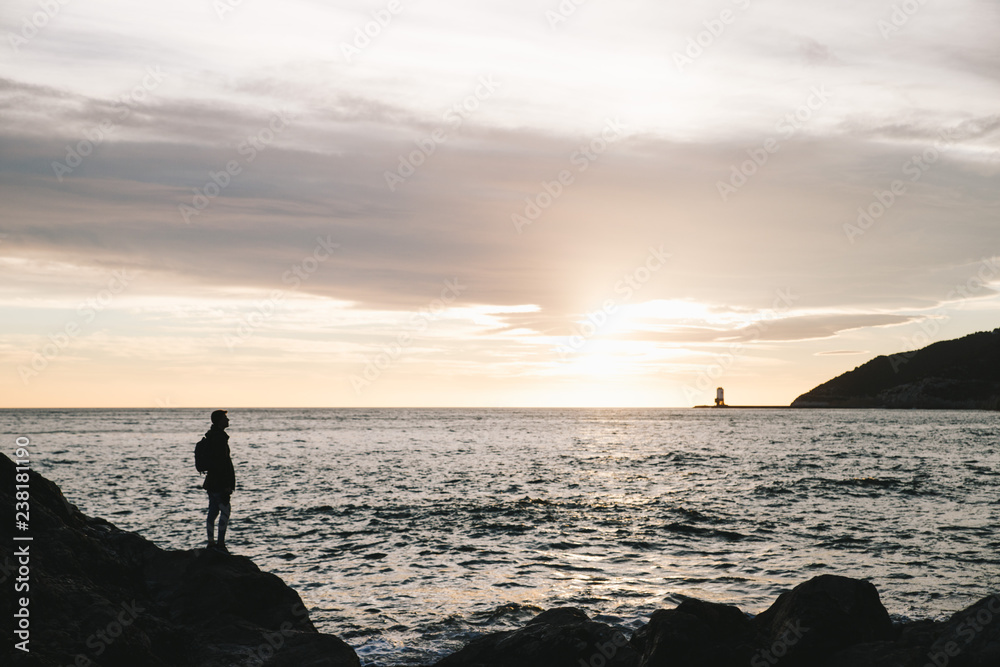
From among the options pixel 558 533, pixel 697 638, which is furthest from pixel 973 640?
pixel 558 533

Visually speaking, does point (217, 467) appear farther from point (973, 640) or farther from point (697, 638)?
point (973, 640)

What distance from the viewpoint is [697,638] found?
10.4 m

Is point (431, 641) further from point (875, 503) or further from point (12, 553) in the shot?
point (875, 503)

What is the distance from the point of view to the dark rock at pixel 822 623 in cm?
1032

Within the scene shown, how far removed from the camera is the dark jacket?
46.5 feet

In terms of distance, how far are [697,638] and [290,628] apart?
738 centimetres

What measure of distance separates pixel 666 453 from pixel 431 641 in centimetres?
5742

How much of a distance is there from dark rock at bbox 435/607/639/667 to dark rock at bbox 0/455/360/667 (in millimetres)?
2197

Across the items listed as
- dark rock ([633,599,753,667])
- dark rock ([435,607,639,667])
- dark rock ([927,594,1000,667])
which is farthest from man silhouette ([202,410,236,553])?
dark rock ([927,594,1000,667])

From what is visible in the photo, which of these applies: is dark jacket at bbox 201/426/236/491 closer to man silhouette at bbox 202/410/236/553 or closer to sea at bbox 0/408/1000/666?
man silhouette at bbox 202/410/236/553

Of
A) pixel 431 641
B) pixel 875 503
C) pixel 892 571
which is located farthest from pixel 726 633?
pixel 875 503

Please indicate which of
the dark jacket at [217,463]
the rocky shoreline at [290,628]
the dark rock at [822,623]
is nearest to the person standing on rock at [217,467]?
the dark jacket at [217,463]

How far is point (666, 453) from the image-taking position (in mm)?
68250

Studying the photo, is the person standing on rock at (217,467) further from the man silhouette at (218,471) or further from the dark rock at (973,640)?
the dark rock at (973,640)
